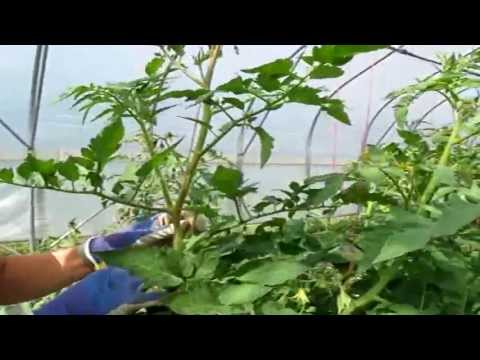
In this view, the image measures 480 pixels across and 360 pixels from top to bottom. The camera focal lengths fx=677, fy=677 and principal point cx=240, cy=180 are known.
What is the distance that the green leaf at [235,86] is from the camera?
493mm

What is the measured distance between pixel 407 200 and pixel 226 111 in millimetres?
167

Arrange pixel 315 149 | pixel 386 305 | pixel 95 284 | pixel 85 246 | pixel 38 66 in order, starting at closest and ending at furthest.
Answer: pixel 386 305
pixel 95 284
pixel 85 246
pixel 38 66
pixel 315 149

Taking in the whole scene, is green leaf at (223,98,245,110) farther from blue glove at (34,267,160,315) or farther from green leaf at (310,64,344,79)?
blue glove at (34,267,160,315)

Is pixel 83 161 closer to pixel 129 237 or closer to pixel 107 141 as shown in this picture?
pixel 107 141

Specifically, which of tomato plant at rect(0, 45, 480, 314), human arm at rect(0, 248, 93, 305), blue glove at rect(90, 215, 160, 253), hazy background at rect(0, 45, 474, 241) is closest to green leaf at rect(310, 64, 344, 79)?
tomato plant at rect(0, 45, 480, 314)

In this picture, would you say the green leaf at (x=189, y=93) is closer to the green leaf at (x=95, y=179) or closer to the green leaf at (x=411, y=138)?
the green leaf at (x=95, y=179)

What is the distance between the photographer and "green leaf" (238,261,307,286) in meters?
0.42

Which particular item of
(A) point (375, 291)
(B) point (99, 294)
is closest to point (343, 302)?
(A) point (375, 291)

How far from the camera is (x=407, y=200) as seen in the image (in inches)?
21.6

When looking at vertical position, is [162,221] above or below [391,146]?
below

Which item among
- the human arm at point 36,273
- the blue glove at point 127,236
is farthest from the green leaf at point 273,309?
the human arm at point 36,273
